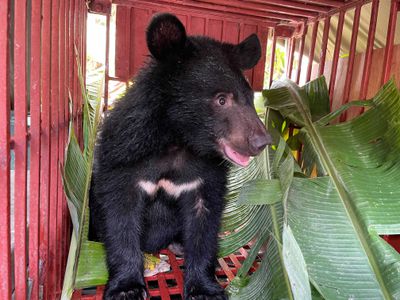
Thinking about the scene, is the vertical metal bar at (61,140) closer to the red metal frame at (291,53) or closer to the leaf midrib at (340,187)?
the leaf midrib at (340,187)

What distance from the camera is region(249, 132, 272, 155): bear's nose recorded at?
5.44 feet

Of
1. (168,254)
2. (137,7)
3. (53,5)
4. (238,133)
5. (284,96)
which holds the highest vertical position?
(137,7)

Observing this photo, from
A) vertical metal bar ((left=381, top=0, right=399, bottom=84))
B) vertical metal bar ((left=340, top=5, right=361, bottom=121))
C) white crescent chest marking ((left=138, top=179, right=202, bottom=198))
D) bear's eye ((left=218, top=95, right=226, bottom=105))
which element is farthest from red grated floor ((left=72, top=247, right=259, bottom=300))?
vertical metal bar ((left=381, top=0, right=399, bottom=84))

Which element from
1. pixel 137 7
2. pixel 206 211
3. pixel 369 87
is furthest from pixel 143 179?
pixel 369 87

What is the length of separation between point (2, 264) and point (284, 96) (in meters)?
1.73

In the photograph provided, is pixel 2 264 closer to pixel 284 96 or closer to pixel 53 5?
pixel 53 5

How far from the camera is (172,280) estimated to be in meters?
2.16

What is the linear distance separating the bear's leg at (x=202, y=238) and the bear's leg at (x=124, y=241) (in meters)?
0.26

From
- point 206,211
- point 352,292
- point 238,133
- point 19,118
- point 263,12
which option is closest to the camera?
point 19,118

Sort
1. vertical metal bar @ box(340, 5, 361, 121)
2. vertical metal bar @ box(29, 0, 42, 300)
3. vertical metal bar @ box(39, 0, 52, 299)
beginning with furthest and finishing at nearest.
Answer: vertical metal bar @ box(340, 5, 361, 121), vertical metal bar @ box(39, 0, 52, 299), vertical metal bar @ box(29, 0, 42, 300)

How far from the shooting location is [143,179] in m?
1.89

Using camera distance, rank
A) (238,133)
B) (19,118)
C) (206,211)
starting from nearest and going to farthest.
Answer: (19,118), (238,133), (206,211)

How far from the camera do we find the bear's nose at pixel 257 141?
1.66 metres

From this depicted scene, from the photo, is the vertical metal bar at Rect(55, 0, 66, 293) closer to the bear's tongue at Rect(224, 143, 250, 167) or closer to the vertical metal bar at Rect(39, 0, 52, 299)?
the vertical metal bar at Rect(39, 0, 52, 299)
